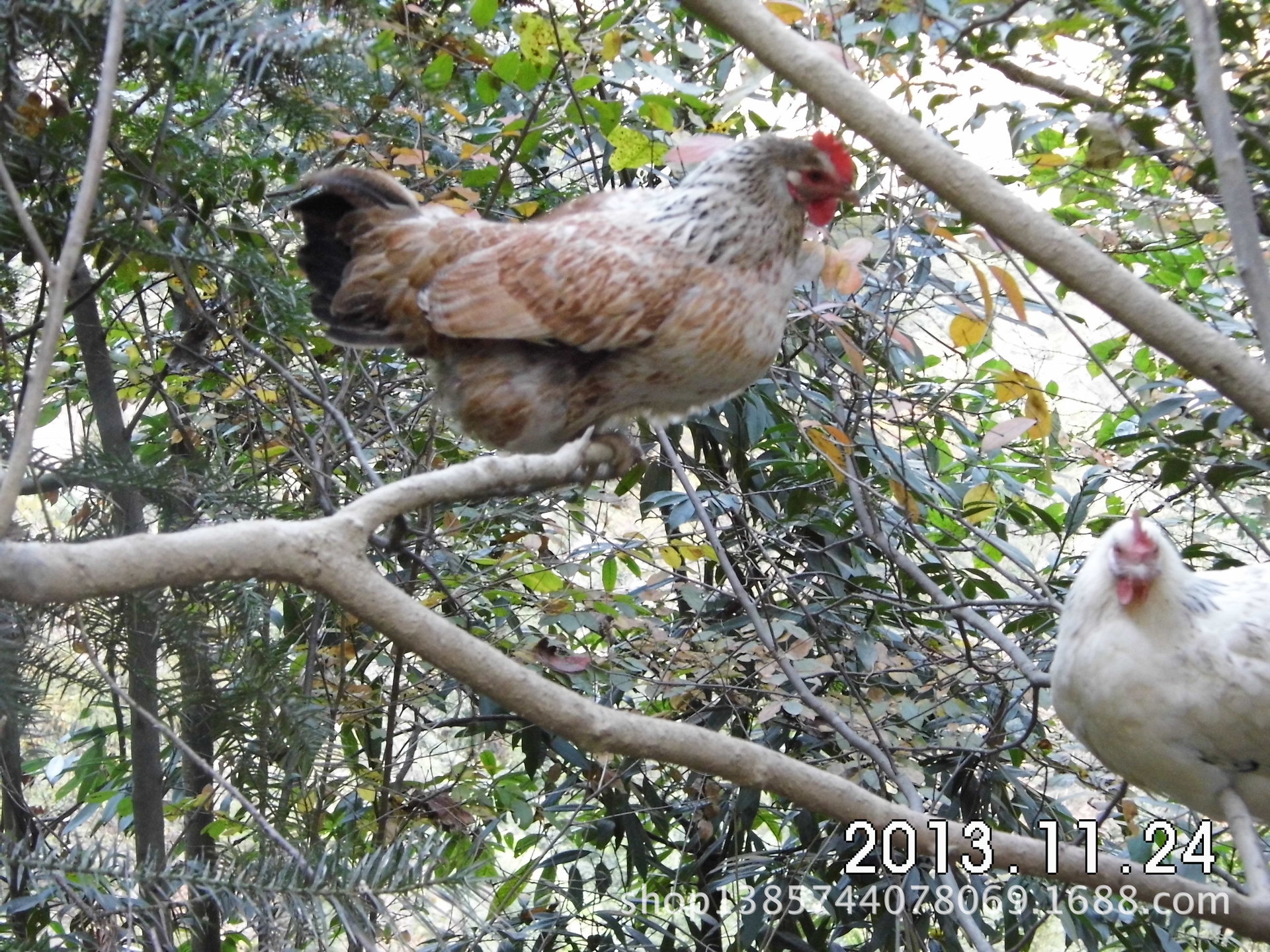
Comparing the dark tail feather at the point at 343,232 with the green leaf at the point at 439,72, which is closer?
the green leaf at the point at 439,72

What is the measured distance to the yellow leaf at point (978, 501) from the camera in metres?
2.17

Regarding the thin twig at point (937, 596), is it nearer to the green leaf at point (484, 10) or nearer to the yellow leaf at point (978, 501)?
the yellow leaf at point (978, 501)

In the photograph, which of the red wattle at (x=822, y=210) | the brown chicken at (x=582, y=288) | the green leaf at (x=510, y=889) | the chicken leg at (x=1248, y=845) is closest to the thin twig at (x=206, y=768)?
the brown chicken at (x=582, y=288)

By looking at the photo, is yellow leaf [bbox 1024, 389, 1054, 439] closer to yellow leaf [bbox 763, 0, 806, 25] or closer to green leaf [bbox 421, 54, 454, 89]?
yellow leaf [bbox 763, 0, 806, 25]

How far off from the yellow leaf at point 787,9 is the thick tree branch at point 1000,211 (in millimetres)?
535

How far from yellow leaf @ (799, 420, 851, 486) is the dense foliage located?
0.01 m

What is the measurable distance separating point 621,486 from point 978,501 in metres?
0.74

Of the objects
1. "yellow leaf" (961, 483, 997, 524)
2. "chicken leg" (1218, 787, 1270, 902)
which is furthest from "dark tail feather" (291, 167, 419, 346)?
"chicken leg" (1218, 787, 1270, 902)

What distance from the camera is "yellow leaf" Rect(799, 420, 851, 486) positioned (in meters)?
1.85

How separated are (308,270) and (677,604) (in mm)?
1229

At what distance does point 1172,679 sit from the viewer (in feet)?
4.93

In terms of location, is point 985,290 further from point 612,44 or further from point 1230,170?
point 612,44

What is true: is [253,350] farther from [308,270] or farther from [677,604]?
[677,604]

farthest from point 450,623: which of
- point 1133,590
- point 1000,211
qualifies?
point 1133,590
